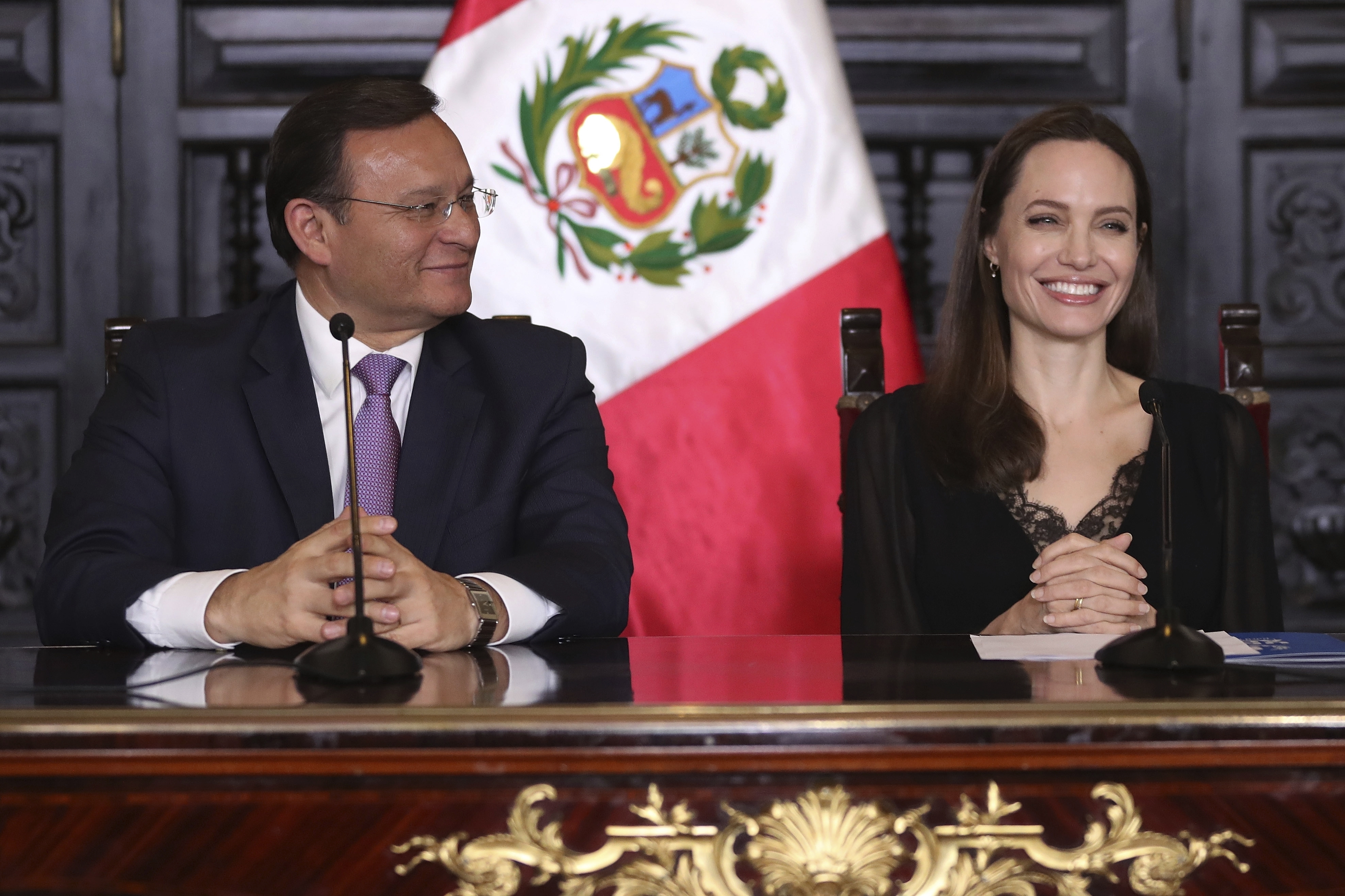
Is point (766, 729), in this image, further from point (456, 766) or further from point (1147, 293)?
point (1147, 293)

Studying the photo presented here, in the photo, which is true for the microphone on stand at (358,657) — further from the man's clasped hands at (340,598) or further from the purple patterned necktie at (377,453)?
the purple patterned necktie at (377,453)

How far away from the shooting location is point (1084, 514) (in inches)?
74.7

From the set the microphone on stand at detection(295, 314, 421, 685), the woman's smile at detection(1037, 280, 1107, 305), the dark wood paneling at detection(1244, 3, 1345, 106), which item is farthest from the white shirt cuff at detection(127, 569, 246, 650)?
the dark wood paneling at detection(1244, 3, 1345, 106)

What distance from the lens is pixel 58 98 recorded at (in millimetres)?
2762

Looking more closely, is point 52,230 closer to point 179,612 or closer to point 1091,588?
point 179,612

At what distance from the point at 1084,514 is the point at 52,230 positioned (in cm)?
214

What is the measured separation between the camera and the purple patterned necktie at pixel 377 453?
67.6 inches

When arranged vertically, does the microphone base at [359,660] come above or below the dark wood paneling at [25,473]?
below

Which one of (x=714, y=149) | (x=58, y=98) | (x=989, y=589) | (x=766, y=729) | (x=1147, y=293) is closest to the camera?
(x=766, y=729)

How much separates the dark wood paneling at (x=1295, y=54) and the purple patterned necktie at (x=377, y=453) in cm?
204

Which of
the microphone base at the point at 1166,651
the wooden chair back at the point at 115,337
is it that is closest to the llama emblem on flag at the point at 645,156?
the wooden chair back at the point at 115,337

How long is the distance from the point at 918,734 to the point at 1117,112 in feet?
7.14

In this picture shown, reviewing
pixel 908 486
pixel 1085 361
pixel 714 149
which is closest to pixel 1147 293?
pixel 1085 361

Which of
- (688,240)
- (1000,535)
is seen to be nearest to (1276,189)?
(688,240)
